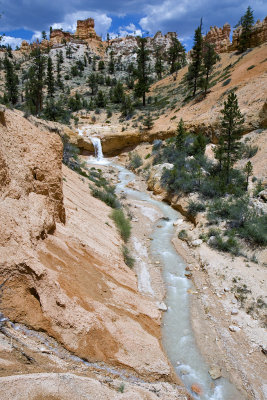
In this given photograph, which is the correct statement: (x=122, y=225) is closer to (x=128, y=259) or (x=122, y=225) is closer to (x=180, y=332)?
(x=128, y=259)

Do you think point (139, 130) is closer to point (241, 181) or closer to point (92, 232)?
point (241, 181)

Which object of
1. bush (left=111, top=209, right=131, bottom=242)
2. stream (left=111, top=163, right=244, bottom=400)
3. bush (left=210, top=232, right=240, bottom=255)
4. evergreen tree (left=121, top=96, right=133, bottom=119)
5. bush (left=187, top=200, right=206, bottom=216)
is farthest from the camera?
evergreen tree (left=121, top=96, right=133, bottom=119)

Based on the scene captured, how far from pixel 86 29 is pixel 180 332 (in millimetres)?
118013

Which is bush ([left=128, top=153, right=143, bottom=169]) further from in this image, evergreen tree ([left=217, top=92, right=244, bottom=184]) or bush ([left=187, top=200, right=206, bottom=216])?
bush ([left=187, top=200, right=206, bottom=216])

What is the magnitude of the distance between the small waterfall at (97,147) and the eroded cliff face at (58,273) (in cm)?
2302

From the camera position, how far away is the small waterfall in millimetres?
33094

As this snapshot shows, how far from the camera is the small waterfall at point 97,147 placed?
109ft

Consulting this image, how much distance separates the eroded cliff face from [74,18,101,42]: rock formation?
108 meters

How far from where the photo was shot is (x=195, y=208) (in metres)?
16.8

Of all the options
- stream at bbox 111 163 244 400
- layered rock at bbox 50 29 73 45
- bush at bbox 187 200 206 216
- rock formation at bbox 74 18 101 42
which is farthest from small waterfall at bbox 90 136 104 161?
rock formation at bbox 74 18 101 42

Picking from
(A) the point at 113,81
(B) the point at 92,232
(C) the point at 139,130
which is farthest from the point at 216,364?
(A) the point at 113,81

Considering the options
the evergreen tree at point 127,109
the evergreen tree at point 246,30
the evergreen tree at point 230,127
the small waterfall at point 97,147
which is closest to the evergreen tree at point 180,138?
the evergreen tree at point 230,127

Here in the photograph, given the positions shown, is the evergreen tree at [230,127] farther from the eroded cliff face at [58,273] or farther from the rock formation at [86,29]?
the rock formation at [86,29]

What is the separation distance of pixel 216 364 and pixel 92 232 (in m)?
6.49
